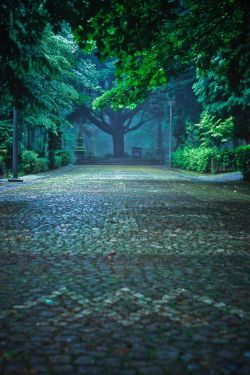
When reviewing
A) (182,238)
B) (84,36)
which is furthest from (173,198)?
(182,238)

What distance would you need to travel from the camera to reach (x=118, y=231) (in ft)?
24.6

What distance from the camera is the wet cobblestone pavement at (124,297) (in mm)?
2744

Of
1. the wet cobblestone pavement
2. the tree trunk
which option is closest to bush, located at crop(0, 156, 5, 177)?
the wet cobblestone pavement

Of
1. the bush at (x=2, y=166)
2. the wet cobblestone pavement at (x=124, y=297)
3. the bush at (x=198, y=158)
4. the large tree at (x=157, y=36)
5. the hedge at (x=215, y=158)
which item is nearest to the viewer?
the wet cobblestone pavement at (x=124, y=297)

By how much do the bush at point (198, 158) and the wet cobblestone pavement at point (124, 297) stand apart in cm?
A: 2120

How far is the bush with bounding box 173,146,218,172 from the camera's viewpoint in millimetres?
29345

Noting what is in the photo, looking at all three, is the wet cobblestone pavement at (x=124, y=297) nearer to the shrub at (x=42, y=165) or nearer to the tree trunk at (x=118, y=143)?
the shrub at (x=42, y=165)

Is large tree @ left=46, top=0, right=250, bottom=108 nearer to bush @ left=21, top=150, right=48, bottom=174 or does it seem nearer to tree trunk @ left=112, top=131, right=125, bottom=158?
bush @ left=21, top=150, right=48, bottom=174

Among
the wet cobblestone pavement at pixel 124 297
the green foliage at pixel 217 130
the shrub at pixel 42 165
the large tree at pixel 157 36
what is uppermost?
the large tree at pixel 157 36

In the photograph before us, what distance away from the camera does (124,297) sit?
13.0ft

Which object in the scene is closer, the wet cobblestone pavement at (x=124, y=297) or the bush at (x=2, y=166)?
the wet cobblestone pavement at (x=124, y=297)

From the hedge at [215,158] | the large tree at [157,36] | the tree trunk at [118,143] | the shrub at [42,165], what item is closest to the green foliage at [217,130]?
the hedge at [215,158]

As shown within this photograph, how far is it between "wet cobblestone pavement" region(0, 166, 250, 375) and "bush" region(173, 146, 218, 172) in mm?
21201

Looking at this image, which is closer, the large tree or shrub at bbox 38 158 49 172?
the large tree
